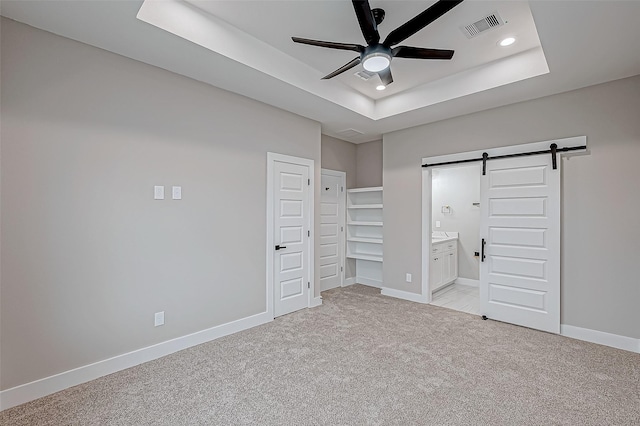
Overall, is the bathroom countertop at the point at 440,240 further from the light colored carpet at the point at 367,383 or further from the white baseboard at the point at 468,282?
the light colored carpet at the point at 367,383

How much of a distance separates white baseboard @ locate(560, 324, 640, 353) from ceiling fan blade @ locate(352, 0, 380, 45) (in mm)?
3765

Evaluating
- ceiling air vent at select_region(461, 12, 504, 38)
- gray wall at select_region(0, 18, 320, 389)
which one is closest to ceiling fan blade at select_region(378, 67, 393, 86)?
ceiling air vent at select_region(461, 12, 504, 38)

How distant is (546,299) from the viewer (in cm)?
350

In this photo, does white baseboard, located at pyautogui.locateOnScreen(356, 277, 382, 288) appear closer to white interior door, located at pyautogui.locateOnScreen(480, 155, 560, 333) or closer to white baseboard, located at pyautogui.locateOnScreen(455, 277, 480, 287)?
white baseboard, located at pyautogui.locateOnScreen(455, 277, 480, 287)

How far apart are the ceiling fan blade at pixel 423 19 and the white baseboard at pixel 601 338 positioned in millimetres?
3621

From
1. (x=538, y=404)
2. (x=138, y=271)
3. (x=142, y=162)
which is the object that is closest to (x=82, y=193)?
(x=142, y=162)

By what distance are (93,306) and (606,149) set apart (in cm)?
531

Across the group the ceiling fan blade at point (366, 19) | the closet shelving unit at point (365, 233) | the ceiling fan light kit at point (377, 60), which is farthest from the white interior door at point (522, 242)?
the ceiling fan blade at point (366, 19)

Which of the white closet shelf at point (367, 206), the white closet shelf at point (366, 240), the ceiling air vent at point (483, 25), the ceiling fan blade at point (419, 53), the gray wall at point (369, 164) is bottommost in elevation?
→ the white closet shelf at point (366, 240)

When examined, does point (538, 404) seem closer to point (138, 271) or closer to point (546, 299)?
point (546, 299)

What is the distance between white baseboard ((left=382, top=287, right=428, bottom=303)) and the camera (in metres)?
4.64

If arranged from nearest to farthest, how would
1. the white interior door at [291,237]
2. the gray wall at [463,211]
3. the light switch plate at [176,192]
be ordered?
the light switch plate at [176,192] < the white interior door at [291,237] < the gray wall at [463,211]

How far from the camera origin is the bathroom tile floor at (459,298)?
174 inches

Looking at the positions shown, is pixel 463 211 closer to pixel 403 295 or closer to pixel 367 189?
pixel 367 189
